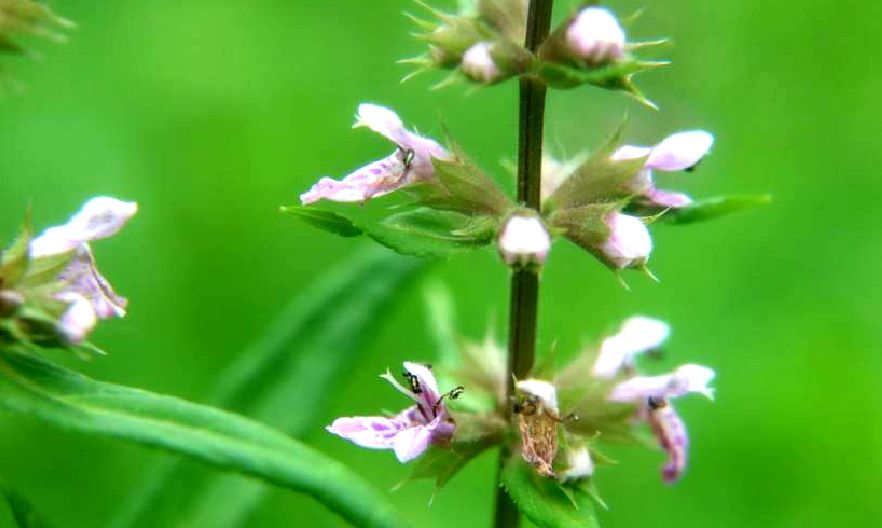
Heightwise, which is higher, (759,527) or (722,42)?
(722,42)

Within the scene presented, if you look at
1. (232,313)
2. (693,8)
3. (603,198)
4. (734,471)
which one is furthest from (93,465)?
(693,8)

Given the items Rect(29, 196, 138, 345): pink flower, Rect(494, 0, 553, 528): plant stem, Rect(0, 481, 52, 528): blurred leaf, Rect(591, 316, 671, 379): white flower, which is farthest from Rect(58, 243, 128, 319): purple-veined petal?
Rect(591, 316, 671, 379): white flower

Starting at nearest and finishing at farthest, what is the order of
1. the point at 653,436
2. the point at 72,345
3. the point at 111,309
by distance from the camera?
the point at 72,345 → the point at 111,309 → the point at 653,436

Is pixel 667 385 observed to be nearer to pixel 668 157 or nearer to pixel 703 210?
pixel 703 210

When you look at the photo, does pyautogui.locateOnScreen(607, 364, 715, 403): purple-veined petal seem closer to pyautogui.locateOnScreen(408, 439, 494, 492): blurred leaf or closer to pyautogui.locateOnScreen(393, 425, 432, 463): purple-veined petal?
pyautogui.locateOnScreen(408, 439, 494, 492): blurred leaf

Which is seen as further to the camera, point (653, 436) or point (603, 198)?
point (653, 436)

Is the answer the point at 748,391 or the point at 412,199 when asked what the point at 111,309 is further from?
the point at 748,391
